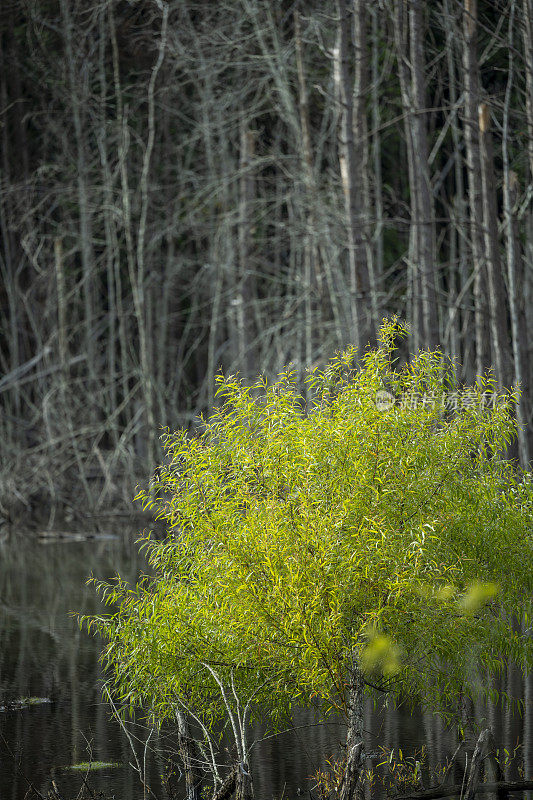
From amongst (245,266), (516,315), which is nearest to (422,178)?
(516,315)

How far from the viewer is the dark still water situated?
8133mm

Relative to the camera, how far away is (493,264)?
1593 cm

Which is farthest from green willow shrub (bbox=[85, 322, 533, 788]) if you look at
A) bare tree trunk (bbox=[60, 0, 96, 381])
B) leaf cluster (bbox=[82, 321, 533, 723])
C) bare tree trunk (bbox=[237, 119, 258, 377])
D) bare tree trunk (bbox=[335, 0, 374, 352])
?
bare tree trunk (bbox=[60, 0, 96, 381])

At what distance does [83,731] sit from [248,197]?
15.8m

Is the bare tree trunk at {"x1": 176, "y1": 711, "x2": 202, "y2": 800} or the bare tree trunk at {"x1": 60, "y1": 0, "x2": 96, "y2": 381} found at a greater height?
the bare tree trunk at {"x1": 60, "y1": 0, "x2": 96, "y2": 381}

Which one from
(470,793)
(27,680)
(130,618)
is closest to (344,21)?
(27,680)

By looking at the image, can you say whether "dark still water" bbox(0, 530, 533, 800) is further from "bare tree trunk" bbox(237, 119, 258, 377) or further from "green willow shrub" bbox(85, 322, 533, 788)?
"bare tree trunk" bbox(237, 119, 258, 377)

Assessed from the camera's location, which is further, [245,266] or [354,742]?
[245,266]

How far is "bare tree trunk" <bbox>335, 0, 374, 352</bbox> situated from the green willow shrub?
8631 mm

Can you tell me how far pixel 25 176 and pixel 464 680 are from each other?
23.4 metres

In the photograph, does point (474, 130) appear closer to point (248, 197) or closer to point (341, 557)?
point (248, 197)

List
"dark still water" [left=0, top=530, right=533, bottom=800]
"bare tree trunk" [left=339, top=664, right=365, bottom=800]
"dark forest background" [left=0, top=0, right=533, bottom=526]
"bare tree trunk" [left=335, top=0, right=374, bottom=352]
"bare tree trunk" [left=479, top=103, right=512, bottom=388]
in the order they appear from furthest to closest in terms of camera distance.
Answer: "dark forest background" [left=0, top=0, right=533, bottom=526]
"bare tree trunk" [left=335, top=0, right=374, bottom=352]
"bare tree trunk" [left=479, top=103, right=512, bottom=388]
"dark still water" [left=0, top=530, right=533, bottom=800]
"bare tree trunk" [left=339, top=664, right=365, bottom=800]

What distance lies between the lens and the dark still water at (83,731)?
813 centimetres

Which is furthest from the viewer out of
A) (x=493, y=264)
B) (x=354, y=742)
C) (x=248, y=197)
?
(x=248, y=197)
